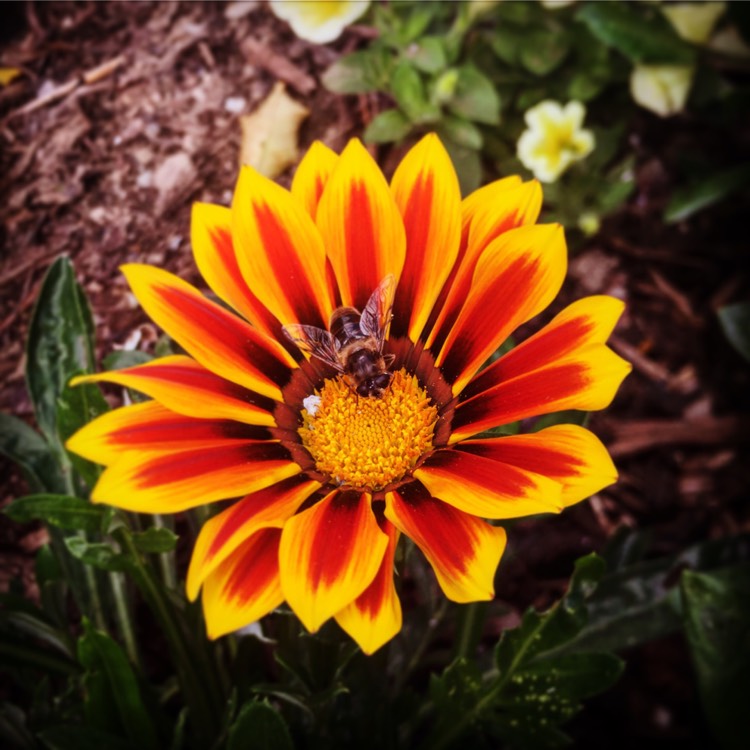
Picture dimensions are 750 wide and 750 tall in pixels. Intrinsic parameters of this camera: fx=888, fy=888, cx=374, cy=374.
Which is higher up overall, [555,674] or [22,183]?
[22,183]

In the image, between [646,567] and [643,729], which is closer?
[646,567]

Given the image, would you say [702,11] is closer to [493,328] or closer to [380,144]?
[380,144]

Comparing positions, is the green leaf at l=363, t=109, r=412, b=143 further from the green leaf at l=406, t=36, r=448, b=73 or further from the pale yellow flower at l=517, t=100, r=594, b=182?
the pale yellow flower at l=517, t=100, r=594, b=182

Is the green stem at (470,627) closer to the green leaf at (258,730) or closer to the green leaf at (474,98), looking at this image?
the green leaf at (258,730)

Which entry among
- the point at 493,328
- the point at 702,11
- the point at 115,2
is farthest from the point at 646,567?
the point at 115,2

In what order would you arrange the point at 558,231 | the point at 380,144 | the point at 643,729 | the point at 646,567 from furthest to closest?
the point at 380,144 → the point at 643,729 → the point at 646,567 → the point at 558,231

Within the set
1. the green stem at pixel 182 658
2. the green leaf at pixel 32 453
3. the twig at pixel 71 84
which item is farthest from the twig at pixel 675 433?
the twig at pixel 71 84

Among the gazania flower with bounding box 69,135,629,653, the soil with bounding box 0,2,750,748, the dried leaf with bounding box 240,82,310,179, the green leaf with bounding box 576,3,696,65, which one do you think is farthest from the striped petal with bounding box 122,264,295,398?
the green leaf with bounding box 576,3,696,65
